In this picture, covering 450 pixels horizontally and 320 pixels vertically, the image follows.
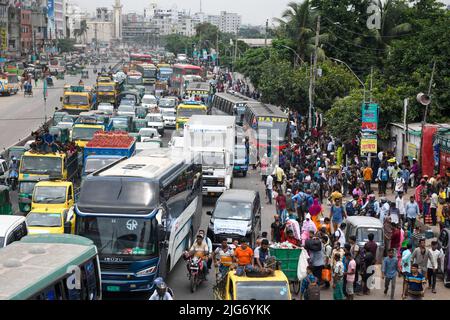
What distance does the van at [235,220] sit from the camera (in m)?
20.1

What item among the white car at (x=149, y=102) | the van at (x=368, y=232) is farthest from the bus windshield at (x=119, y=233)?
the white car at (x=149, y=102)

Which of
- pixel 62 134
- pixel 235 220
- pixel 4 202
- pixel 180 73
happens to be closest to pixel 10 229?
pixel 235 220

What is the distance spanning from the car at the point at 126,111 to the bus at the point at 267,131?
9.98 m

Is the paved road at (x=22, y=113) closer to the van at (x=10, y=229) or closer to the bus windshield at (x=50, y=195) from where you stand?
the bus windshield at (x=50, y=195)

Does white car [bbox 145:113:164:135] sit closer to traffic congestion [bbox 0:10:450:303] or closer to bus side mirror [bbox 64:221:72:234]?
traffic congestion [bbox 0:10:450:303]

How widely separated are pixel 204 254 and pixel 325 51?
50.5 m

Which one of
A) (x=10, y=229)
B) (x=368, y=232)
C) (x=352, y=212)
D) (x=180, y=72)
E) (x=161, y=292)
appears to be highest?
(x=180, y=72)

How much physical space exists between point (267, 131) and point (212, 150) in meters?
11.9

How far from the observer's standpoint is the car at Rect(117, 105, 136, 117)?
52175 millimetres

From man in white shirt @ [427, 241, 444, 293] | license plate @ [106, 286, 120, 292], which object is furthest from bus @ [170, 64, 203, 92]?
license plate @ [106, 286, 120, 292]

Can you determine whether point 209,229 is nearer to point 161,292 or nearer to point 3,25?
point 161,292

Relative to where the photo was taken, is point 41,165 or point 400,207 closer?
point 400,207

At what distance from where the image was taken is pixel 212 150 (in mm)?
29531
